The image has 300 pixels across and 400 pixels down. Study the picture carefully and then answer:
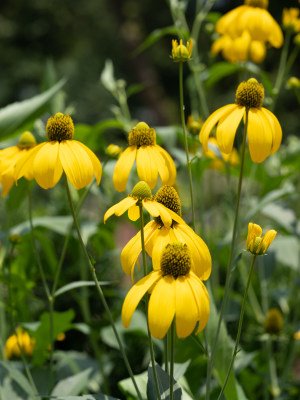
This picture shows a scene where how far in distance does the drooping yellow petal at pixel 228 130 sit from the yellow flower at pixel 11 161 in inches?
10.1

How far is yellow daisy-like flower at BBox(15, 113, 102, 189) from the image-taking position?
0.60m

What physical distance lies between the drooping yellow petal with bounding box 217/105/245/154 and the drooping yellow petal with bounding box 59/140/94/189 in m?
0.15

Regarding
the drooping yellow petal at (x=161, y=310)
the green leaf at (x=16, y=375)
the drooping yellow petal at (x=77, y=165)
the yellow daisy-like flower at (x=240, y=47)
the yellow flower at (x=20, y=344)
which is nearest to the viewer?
the drooping yellow petal at (x=161, y=310)

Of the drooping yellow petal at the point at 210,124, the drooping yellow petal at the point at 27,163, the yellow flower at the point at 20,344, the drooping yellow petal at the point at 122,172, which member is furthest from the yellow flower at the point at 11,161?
the yellow flower at the point at 20,344

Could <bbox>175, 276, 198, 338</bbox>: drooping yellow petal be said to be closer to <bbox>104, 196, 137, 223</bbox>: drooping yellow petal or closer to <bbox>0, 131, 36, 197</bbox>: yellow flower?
<bbox>104, 196, 137, 223</bbox>: drooping yellow petal

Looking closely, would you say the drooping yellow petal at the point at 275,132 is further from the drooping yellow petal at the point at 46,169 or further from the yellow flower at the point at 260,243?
the drooping yellow petal at the point at 46,169

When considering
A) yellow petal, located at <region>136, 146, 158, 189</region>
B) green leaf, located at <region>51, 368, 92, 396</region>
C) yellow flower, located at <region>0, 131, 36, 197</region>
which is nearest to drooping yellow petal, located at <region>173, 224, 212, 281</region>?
yellow petal, located at <region>136, 146, 158, 189</region>

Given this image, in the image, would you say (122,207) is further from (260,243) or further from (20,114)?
(20,114)

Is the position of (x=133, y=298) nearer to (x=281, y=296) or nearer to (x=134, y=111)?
(x=281, y=296)

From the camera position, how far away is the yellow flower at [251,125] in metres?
0.60

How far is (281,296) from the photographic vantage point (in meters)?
1.40

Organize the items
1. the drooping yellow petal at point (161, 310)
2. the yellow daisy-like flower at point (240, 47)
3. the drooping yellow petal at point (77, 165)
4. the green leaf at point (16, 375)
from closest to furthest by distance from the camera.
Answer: the drooping yellow petal at point (161, 310) < the drooping yellow petal at point (77, 165) < the green leaf at point (16, 375) < the yellow daisy-like flower at point (240, 47)

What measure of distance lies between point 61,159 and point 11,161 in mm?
223

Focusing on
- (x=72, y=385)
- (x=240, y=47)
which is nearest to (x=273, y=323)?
(x=72, y=385)
